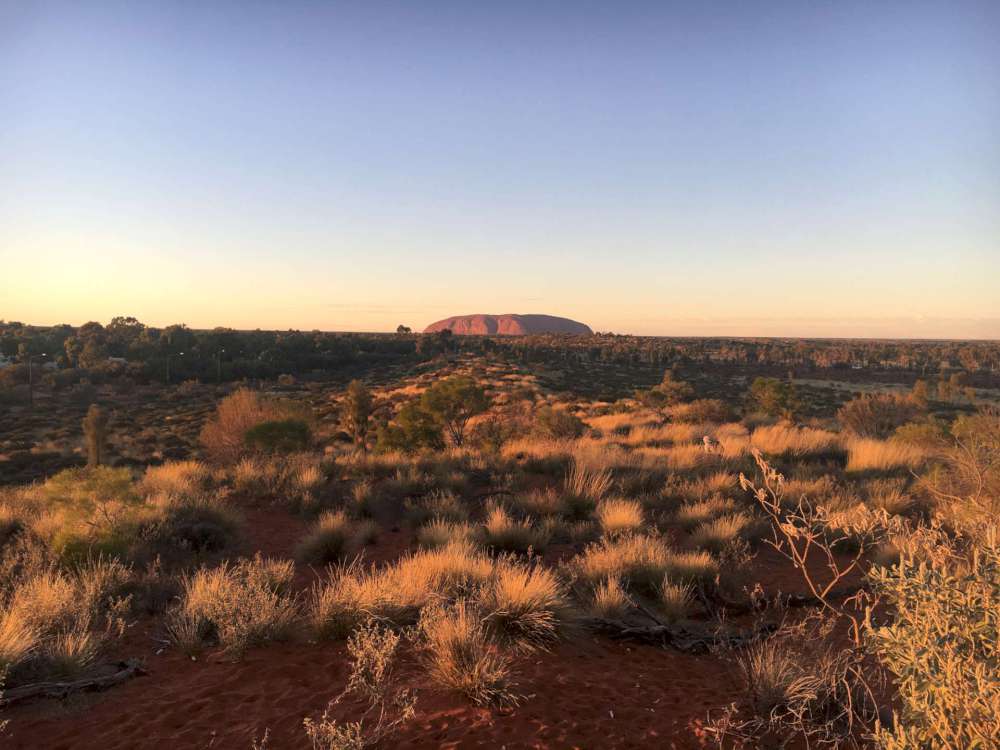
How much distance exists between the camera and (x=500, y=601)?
452cm

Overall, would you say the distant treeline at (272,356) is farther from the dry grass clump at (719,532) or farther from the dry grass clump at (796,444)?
the dry grass clump at (719,532)

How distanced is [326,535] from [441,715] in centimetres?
446

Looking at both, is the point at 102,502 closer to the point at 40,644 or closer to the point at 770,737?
the point at 40,644

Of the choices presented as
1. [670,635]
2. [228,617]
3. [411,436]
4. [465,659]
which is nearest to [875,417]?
[411,436]

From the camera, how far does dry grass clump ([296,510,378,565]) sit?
7195mm

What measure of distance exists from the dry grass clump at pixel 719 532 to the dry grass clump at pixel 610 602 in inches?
88.4

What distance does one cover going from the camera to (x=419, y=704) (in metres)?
3.49

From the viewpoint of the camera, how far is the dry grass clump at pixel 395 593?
4.58m

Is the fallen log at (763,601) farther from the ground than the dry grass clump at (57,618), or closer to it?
closer to it

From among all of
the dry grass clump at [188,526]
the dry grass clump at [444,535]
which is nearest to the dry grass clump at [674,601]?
the dry grass clump at [444,535]

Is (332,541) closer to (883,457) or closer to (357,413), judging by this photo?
(883,457)

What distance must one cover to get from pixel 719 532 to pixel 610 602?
9.22 ft

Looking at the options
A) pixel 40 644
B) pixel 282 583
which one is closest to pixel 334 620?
pixel 282 583

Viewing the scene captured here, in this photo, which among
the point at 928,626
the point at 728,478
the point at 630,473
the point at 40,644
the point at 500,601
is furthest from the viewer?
the point at 630,473
